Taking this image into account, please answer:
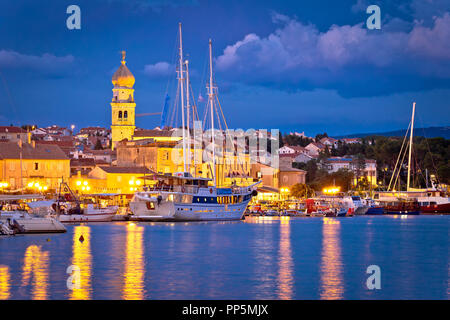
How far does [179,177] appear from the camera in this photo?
7125 cm

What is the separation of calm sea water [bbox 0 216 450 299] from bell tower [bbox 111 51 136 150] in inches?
2049

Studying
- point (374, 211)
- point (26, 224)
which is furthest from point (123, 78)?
point (26, 224)

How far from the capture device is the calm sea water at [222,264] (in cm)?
3241

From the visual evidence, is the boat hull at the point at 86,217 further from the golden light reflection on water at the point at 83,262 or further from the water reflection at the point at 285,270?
the water reflection at the point at 285,270

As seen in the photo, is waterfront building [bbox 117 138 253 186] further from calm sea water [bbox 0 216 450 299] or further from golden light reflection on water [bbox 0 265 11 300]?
golden light reflection on water [bbox 0 265 11 300]

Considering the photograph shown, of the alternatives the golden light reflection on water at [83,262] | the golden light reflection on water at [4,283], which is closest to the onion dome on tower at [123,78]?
the golden light reflection on water at [83,262]

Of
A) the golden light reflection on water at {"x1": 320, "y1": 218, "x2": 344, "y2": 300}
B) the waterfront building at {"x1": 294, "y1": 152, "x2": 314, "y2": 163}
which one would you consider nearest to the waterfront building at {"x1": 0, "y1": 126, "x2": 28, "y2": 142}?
the waterfront building at {"x1": 294, "y1": 152, "x2": 314, "y2": 163}

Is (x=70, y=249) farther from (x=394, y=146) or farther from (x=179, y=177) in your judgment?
(x=394, y=146)

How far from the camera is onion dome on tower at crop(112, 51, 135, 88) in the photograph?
11694cm

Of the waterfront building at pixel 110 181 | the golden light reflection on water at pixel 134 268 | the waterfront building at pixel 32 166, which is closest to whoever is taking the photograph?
the golden light reflection on water at pixel 134 268

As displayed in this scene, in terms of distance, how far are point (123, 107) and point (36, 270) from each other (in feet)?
263

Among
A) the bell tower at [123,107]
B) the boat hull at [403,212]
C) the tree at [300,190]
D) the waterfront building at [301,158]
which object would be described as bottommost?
the boat hull at [403,212]

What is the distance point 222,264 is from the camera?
1639 inches

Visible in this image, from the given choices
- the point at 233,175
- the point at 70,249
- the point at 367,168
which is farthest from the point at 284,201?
the point at 70,249
